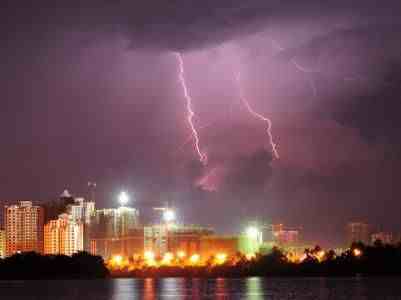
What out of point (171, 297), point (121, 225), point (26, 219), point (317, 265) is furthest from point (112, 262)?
point (171, 297)

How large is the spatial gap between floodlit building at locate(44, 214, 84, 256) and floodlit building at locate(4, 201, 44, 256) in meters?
1.26

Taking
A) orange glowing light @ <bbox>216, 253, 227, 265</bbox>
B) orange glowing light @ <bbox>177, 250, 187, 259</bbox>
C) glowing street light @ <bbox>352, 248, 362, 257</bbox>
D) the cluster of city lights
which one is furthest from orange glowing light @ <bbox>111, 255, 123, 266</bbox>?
glowing street light @ <bbox>352, 248, 362, 257</bbox>

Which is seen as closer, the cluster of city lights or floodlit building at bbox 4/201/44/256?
the cluster of city lights

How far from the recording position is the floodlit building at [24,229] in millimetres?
126500

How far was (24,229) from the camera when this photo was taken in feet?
417

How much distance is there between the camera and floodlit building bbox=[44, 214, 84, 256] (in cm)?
12394

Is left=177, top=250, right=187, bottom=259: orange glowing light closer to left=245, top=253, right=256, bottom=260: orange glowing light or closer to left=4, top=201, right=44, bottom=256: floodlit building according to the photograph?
left=245, top=253, right=256, bottom=260: orange glowing light

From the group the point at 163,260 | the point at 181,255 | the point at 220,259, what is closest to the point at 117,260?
the point at 163,260

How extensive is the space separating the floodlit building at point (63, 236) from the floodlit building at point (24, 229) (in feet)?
4.14

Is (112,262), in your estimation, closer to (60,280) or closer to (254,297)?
(60,280)

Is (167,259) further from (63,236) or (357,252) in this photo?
(357,252)

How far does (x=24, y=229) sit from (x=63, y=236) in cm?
672

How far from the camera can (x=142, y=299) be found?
2574 inches

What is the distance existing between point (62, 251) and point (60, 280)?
11.8 meters
